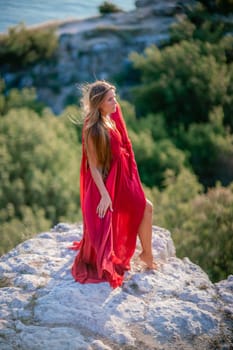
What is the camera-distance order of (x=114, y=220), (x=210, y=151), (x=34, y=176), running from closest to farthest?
(x=114, y=220) → (x=34, y=176) → (x=210, y=151)

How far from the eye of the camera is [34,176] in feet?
30.5

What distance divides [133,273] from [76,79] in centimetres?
1365

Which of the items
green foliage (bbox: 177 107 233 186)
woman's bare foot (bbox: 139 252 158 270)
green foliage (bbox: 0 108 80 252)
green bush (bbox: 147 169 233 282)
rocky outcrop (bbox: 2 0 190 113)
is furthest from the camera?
rocky outcrop (bbox: 2 0 190 113)

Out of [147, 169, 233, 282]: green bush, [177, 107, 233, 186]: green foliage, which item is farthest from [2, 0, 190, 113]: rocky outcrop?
[147, 169, 233, 282]: green bush

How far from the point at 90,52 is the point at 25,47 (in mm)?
2203

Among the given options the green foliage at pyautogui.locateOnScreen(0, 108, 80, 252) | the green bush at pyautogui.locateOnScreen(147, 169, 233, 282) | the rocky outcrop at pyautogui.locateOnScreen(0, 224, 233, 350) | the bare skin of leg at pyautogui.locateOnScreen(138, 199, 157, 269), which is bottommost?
the green bush at pyautogui.locateOnScreen(147, 169, 233, 282)

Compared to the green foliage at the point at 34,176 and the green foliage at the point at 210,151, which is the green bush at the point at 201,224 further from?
the green foliage at the point at 210,151

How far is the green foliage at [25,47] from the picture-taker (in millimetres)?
17703

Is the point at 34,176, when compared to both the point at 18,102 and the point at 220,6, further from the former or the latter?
the point at 220,6

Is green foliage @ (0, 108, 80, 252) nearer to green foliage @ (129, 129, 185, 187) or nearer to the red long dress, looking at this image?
green foliage @ (129, 129, 185, 187)

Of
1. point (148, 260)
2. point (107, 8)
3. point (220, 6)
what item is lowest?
point (148, 260)

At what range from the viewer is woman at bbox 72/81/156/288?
377 cm

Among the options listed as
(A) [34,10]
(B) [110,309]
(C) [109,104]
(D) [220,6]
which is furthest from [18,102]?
(B) [110,309]

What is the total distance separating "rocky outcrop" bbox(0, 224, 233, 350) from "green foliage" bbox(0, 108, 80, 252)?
386 centimetres
